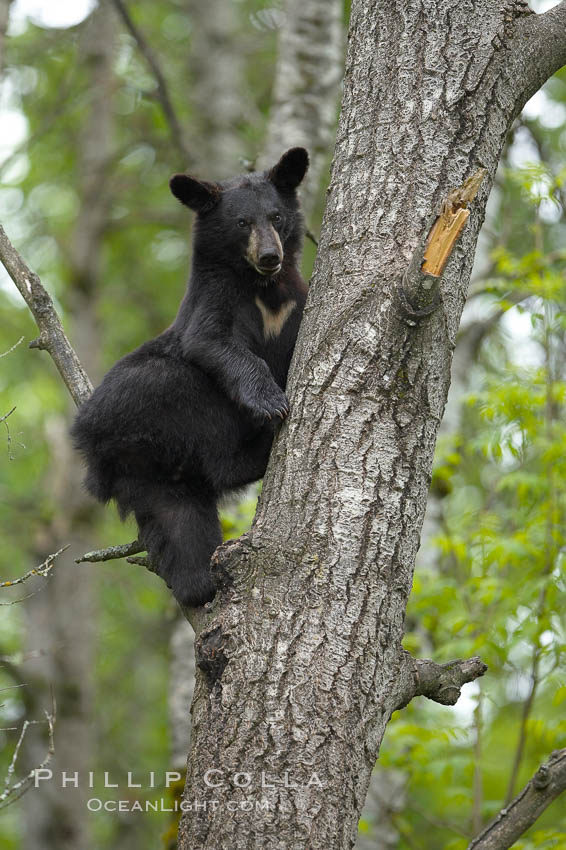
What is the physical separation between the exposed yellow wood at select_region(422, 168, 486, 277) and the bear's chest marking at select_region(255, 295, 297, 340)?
1504mm

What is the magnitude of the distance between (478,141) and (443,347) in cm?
72

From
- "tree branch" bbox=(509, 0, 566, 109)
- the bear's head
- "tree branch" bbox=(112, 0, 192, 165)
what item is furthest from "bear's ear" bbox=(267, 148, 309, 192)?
"tree branch" bbox=(112, 0, 192, 165)

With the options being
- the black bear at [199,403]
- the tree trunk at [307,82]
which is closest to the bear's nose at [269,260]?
the black bear at [199,403]

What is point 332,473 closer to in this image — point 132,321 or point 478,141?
Answer: point 478,141

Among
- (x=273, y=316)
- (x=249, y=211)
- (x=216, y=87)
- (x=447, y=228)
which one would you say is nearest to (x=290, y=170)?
(x=249, y=211)

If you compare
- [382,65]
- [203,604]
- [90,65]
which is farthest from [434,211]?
[90,65]

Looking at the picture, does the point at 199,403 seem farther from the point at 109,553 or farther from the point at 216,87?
the point at 216,87

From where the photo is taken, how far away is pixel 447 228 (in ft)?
8.71

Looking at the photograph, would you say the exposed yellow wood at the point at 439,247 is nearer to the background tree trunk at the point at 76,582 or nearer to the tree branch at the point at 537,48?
the tree branch at the point at 537,48

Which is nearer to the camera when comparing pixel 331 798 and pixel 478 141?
pixel 331 798

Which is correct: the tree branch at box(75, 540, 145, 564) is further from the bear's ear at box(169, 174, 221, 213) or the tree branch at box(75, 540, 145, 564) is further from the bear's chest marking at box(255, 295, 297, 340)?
the bear's ear at box(169, 174, 221, 213)

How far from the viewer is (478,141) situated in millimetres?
2957

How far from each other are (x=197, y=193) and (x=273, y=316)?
0.82 metres

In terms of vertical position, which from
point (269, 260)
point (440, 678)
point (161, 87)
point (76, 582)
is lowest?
point (440, 678)
